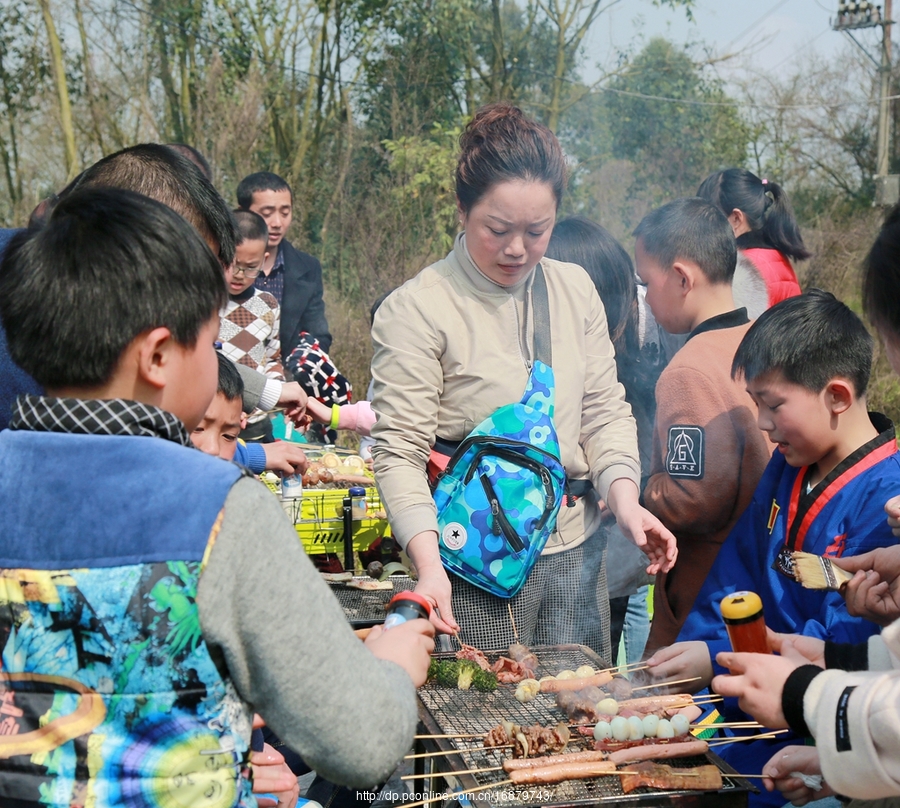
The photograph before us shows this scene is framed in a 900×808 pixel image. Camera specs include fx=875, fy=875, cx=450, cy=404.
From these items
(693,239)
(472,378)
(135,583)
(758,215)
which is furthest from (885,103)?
(135,583)

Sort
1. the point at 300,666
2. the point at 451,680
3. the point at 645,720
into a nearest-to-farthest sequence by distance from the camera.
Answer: the point at 300,666 < the point at 645,720 < the point at 451,680

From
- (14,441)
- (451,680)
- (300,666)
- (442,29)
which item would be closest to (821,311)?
(451,680)

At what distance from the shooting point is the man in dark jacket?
20.1 feet

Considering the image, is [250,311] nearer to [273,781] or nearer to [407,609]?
[273,781]

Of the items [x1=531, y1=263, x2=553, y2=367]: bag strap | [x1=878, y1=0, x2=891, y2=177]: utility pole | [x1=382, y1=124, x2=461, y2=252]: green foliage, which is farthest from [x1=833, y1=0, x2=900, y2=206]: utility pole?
[x1=531, y1=263, x2=553, y2=367]: bag strap

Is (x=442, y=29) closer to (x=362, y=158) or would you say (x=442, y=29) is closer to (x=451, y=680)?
(x=362, y=158)

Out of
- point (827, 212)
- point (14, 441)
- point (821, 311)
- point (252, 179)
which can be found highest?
point (827, 212)

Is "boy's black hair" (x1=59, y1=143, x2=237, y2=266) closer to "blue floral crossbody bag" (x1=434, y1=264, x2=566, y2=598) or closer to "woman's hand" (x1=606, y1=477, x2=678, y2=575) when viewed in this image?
"blue floral crossbody bag" (x1=434, y1=264, x2=566, y2=598)

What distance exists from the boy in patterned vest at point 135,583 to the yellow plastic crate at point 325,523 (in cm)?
270

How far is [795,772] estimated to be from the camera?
2129 millimetres

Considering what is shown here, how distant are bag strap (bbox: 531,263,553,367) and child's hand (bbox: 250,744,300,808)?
1516 millimetres

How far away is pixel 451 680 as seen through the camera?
269cm

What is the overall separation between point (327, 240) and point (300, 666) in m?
12.6

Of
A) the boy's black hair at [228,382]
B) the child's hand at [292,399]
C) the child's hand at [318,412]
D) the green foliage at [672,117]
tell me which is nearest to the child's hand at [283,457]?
the child's hand at [292,399]
